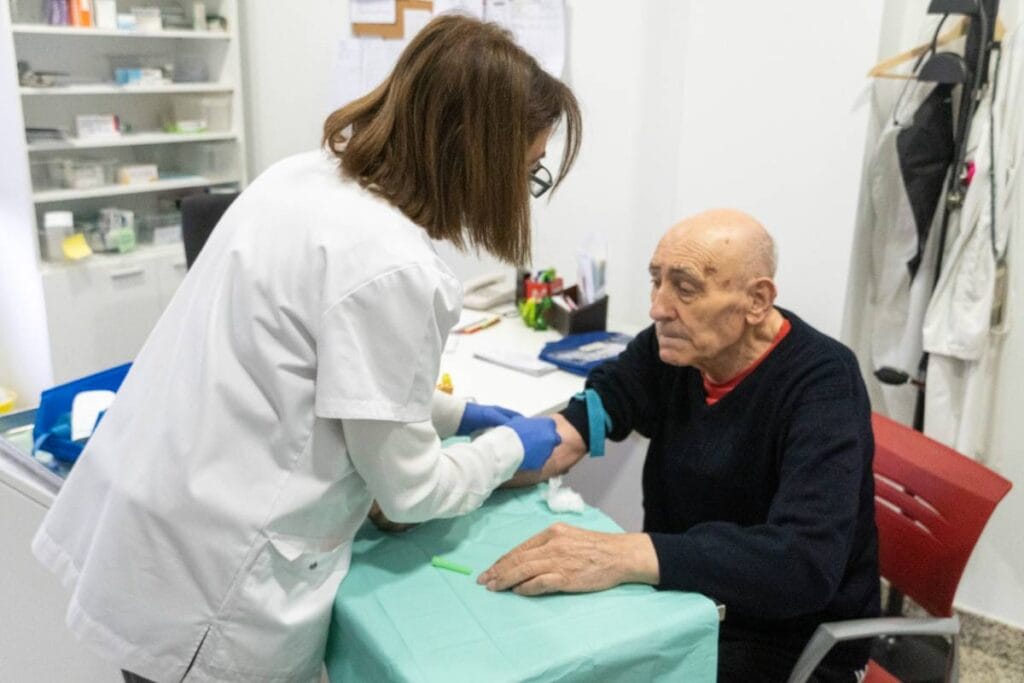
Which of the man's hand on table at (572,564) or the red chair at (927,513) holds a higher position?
the man's hand on table at (572,564)

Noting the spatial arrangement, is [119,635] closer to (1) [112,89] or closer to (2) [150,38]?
(1) [112,89]

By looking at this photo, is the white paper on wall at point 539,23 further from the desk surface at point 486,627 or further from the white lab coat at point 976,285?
the desk surface at point 486,627

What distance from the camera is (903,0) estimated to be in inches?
94.8

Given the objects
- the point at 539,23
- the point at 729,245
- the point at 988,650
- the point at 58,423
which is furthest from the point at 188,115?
the point at 988,650

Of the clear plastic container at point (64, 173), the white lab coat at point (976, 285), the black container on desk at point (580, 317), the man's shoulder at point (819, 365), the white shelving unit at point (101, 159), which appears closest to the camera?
the man's shoulder at point (819, 365)

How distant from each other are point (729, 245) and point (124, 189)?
2.64 meters

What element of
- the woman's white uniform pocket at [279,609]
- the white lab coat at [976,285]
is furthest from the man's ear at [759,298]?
the white lab coat at [976,285]

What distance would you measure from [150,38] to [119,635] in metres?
3.00

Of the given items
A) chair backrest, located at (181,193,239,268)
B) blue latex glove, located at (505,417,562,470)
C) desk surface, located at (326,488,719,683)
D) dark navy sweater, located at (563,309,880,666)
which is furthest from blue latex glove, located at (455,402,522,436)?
chair backrest, located at (181,193,239,268)

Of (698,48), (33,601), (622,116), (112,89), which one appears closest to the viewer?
(33,601)

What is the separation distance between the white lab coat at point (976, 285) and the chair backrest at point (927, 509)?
609 millimetres

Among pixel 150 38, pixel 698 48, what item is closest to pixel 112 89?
pixel 150 38

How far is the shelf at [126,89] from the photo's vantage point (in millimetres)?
3010

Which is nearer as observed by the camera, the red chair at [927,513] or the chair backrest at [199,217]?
the red chair at [927,513]
